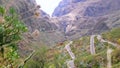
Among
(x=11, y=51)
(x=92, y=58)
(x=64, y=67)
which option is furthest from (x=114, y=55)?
(x=11, y=51)

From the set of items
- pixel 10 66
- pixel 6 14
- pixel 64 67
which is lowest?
pixel 64 67

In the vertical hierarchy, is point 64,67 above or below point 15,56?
below

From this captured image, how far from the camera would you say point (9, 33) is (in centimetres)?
1186

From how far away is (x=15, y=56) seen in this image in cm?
1188

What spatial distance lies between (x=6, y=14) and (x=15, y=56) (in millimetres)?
1603

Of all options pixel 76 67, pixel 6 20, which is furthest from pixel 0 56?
pixel 76 67

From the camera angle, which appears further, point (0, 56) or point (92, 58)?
point (92, 58)

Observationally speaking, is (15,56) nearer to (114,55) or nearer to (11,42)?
(11,42)

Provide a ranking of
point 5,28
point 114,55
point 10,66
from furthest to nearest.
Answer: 1. point 114,55
2. point 5,28
3. point 10,66

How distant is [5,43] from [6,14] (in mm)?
1084

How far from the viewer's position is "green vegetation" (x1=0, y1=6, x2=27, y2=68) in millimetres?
11585

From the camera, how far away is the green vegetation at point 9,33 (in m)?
11.6

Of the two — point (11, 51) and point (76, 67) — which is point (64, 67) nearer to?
point (76, 67)

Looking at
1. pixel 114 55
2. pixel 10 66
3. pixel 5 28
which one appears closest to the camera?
pixel 10 66
